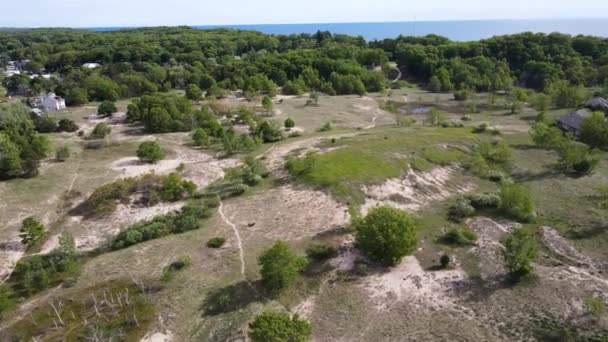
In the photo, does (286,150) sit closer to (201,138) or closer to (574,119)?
(201,138)

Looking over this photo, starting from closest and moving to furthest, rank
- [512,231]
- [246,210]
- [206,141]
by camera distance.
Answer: [512,231] < [246,210] < [206,141]

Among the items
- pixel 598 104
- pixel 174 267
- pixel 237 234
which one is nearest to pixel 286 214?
pixel 237 234

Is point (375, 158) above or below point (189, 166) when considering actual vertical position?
above

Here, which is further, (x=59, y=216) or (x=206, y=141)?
(x=206, y=141)

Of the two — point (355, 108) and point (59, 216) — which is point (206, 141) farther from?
point (355, 108)

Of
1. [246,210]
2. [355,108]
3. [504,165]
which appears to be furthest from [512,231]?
[355,108]

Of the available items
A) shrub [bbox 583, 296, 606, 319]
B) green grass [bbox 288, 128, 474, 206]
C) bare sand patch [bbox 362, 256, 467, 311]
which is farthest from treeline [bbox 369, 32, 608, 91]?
shrub [bbox 583, 296, 606, 319]

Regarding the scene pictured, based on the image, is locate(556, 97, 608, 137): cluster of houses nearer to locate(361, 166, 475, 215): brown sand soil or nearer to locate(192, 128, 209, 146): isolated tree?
locate(361, 166, 475, 215): brown sand soil
